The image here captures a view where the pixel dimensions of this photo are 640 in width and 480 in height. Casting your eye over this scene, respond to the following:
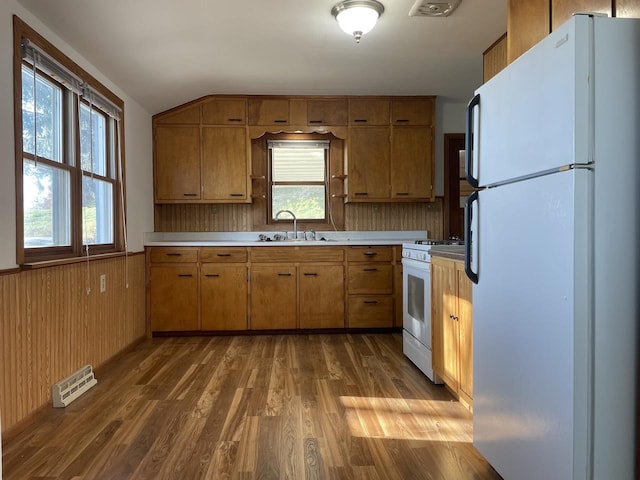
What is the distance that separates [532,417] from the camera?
4.65 ft

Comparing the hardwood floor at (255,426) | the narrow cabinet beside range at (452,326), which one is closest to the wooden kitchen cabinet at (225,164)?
the hardwood floor at (255,426)

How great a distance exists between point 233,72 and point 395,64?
4.35 ft

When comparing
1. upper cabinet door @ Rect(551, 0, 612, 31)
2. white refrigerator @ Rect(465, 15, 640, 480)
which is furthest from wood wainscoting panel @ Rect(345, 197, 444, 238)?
white refrigerator @ Rect(465, 15, 640, 480)

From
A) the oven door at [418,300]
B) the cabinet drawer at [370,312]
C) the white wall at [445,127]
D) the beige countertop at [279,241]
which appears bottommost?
the cabinet drawer at [370,312]

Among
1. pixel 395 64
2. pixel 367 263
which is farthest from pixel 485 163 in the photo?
pixel 367 263

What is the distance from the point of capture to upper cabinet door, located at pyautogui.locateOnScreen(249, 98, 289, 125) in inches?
175

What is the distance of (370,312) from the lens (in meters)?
4.30

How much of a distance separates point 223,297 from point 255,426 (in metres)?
2.11

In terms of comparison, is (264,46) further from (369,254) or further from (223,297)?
(223,297)

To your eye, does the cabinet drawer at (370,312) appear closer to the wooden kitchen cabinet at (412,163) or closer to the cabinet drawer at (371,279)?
the cabinet drawer at (371,279)

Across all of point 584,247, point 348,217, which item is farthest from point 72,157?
point 584,247

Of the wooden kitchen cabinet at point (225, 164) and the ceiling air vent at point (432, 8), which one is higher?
the ceiling air vent at point (432, 8)

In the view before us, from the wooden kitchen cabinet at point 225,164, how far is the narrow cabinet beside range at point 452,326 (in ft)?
7.68

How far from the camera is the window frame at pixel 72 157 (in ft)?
7.36
